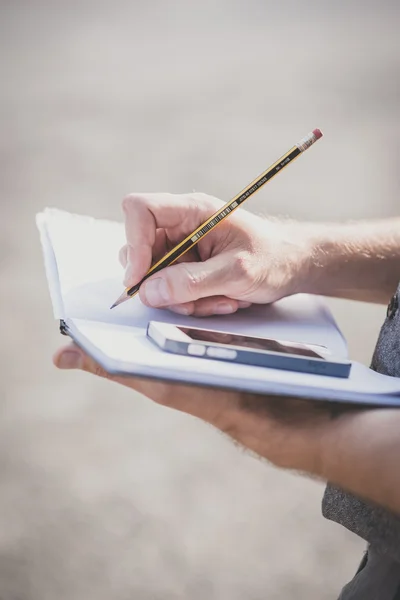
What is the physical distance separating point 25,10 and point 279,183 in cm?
189

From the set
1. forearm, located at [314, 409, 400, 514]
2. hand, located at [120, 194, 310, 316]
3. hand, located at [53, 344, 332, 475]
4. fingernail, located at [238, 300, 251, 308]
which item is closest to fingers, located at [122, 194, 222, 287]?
hand, located at [120, 194, 310, 316]

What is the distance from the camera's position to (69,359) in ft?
2.33

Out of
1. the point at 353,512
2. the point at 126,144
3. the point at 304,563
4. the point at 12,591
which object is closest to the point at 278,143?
the point at 126,144

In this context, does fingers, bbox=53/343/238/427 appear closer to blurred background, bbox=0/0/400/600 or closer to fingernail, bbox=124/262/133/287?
fingernail, bbox=124/262/133/287

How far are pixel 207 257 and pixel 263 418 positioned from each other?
1.06 feet

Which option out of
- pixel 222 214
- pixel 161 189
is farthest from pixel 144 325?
pixel 161 189

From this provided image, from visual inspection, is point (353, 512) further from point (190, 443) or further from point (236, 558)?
point (190, 443)

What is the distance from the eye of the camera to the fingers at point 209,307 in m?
0.86

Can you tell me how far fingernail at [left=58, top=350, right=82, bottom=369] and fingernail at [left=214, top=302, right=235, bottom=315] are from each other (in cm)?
21

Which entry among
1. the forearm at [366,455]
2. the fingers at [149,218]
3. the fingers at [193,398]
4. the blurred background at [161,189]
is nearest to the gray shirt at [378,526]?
the forearm at [366,455]

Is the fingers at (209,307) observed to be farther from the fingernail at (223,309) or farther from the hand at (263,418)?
the hand at (263,418)

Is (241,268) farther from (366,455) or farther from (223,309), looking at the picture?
(366,455)

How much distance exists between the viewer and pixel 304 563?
158 centimetres

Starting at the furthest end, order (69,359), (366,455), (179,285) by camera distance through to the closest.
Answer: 1. (179,285)
2. (69,359)
3. (366,455)
